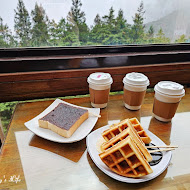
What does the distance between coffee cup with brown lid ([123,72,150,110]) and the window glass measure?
0.55m

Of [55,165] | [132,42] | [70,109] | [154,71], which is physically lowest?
[55,165]

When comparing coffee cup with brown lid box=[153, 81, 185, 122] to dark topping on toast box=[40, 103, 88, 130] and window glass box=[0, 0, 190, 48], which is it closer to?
dark topping on toast box=[40, 103, 88, 130]

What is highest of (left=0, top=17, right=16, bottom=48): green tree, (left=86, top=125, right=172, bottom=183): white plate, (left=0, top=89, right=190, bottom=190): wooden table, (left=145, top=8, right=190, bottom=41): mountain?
(left=145, top=8, right=190, bottom=41): mountain

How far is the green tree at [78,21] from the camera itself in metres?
1.34

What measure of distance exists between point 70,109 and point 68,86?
0.39m

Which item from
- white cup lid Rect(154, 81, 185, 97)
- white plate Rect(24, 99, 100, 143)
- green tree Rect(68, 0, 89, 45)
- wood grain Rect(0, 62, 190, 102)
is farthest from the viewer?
green tree Rect(68, 0, 89, 45)

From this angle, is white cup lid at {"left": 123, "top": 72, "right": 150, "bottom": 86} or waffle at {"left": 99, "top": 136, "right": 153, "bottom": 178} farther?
white cup lid at {"left": 123, "top": 72, "right": 150, "bottom": 86}

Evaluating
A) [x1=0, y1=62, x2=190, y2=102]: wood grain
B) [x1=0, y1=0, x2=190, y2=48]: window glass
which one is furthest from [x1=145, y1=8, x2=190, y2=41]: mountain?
[x1=0, y1=62, x2=190, y2=102]: wood grain

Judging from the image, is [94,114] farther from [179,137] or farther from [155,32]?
[155,32]

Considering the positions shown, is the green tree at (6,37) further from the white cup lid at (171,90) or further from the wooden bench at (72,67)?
the white cup lid at (171,90)

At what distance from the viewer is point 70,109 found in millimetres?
983

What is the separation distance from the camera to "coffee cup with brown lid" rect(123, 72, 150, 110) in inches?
40.4

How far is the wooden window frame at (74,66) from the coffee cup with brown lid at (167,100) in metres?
0.47

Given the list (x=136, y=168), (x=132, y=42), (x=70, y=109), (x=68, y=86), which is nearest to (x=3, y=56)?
(x=68, y=86)
